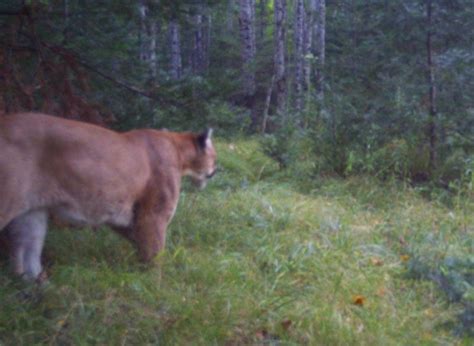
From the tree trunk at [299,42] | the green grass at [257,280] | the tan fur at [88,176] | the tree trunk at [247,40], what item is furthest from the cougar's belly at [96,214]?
the tree trunk at [247,40]

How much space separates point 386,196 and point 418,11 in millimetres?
3427

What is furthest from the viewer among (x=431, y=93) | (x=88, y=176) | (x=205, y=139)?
(x=431, y=93)

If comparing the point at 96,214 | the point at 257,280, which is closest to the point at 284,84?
the point at 257,280

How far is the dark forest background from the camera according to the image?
7.34 m

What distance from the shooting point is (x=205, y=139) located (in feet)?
25.4

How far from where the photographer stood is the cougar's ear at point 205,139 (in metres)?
7.65

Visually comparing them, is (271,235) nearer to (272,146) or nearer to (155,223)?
(155,223)

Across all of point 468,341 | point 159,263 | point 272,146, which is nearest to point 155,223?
point 159,263

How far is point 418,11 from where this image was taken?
11.8m

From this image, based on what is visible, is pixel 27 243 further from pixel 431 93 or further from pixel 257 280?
pixel 431 93

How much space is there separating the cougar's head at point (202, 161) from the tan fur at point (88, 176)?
20cm

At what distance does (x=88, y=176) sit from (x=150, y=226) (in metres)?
0.87

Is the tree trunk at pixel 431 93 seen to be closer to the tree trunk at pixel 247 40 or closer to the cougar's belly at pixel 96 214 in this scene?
the cougar's belly at pixel 96 214

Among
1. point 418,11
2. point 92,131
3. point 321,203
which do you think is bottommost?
point 321,203
